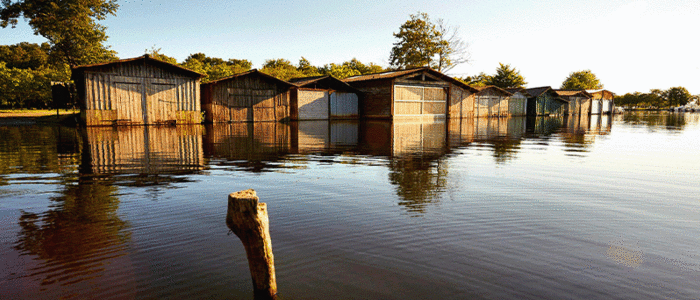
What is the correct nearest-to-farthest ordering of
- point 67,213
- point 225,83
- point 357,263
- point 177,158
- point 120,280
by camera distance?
point 120,280, point 357,263, point 67,213, point 177,158, point 225,83

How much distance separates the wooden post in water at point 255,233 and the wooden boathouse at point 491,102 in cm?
4119

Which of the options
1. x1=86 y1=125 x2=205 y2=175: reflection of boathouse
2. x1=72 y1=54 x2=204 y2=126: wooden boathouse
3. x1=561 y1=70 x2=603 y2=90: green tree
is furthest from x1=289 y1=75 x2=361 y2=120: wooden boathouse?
x1=561 y1=70 x2=603 y2=90: green tree

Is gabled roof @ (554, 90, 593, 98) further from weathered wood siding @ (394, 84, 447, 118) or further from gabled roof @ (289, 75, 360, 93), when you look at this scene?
gabled roof @ (289, 75, 360, 93)

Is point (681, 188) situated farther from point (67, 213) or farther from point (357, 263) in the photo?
point (67, 213)

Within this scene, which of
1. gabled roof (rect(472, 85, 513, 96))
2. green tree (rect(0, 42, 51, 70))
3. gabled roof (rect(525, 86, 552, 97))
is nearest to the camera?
gabled roof (rect(472, 85, 513, 96))

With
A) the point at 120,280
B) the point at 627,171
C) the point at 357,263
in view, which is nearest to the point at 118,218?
the point at 120,280

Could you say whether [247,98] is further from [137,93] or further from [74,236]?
[74,236]

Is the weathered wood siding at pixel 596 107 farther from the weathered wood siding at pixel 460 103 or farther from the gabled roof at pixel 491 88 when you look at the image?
the weathered wood siding at pixel 460 103

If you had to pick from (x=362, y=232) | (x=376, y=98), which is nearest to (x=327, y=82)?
(x=376, y=98)

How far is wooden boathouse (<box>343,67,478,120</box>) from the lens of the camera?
106 feet

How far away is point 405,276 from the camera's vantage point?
3.10 metres

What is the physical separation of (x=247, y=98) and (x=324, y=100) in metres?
6.68

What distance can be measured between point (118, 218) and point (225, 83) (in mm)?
24037

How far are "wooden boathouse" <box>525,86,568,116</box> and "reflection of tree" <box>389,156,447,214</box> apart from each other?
146ft
